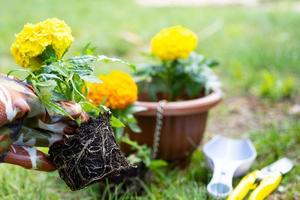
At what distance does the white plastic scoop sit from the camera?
1.49 m

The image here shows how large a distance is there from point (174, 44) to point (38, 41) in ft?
2.33

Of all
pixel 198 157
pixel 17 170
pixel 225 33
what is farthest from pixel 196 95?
pixel 225 33

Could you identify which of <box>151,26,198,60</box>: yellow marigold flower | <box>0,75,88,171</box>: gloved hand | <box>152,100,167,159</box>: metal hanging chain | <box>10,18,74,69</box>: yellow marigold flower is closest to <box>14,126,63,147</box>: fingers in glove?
<box>0,75,88,171</box>: gloved hand

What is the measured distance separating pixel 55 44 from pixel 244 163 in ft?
2.69

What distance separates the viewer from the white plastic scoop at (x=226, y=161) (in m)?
1.49

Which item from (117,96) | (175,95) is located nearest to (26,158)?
(117,96)

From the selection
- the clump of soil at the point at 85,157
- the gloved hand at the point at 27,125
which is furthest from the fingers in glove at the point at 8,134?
the clump of soil at the point at 85,157

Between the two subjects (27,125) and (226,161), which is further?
(226,161)

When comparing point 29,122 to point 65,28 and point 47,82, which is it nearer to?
point 47,82

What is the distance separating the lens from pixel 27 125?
1070 mm

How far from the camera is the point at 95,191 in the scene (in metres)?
1.62

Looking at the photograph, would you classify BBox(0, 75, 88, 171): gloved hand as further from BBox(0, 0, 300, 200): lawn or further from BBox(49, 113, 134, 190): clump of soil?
BBox(0, 0, 300, 200): lawn

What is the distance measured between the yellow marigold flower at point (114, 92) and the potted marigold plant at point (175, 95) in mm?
181

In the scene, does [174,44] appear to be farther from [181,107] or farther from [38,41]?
[38,41]
